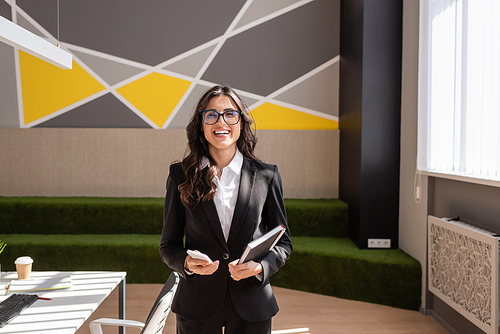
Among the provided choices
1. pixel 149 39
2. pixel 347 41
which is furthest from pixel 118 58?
pixel 347 41

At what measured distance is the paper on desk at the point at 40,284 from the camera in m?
1.86

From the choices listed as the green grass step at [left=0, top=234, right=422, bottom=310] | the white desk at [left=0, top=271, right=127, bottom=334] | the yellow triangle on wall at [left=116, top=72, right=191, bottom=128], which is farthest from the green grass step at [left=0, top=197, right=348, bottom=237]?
the white desk at [left=0, top=271, right=127, bottom=334]

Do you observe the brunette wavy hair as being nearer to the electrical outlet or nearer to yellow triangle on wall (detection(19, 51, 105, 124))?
the electrical outlet

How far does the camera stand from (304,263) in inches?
144

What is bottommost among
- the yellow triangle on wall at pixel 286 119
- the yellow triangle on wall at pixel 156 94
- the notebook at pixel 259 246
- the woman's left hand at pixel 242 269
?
the woman's left hand at pixel 242 269

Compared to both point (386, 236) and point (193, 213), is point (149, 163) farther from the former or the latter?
point (193, 213)

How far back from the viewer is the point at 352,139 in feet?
13.5

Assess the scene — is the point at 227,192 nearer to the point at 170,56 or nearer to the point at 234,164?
the point at 234,164

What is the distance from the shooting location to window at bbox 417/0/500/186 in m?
2.39

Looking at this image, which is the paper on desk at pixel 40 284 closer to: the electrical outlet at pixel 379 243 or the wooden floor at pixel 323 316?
the wooden floor at pixel 323 316

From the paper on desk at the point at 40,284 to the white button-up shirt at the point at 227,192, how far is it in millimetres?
1044

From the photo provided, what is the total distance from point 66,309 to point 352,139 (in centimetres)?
318

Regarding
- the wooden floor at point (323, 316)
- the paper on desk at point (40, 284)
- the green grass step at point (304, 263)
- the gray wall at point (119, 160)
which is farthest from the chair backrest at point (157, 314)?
the gray wall at point (119, 160)

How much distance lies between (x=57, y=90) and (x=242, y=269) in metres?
Result: 4.42
